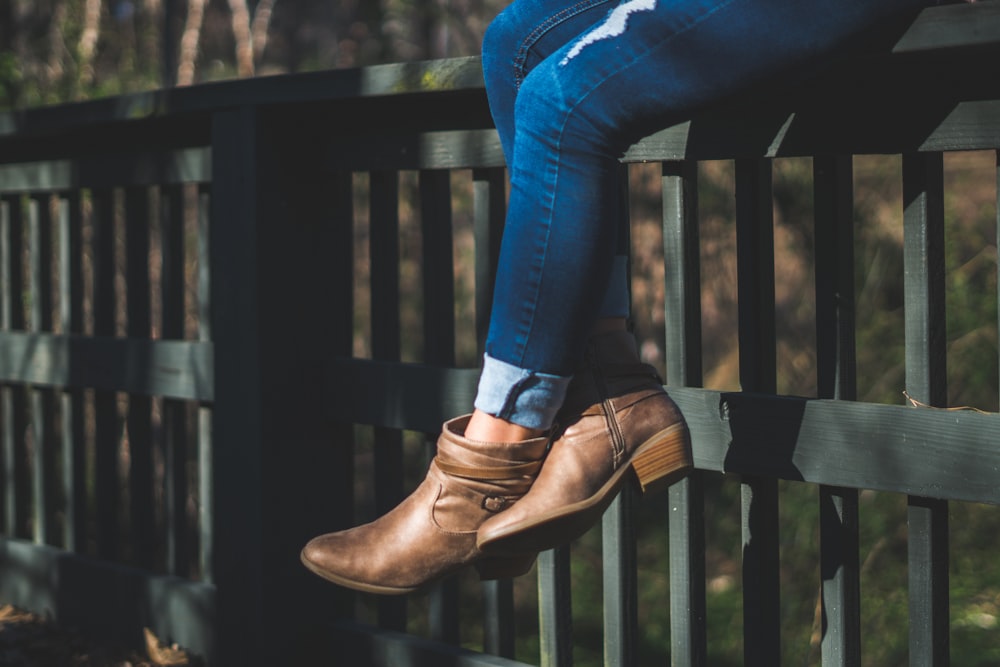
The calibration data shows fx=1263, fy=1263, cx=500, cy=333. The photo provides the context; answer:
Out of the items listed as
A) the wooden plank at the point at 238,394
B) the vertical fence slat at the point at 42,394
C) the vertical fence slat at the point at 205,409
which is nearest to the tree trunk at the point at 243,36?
the vertical fence slat at the point at 42,394

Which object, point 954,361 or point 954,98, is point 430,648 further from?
point 954,361

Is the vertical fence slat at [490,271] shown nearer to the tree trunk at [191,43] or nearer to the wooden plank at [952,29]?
the wooden plank at [952,29]

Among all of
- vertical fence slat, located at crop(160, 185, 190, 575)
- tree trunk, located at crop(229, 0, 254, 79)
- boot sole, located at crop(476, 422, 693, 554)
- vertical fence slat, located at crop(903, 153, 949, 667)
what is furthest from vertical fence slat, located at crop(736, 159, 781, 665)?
tree trunk, located at crop(229, 0, 254, 79)

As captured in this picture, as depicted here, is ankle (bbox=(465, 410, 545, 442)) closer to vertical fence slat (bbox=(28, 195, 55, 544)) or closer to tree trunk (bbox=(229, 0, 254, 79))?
vertical fence slat (bbox=(28, 195, 55, 544))

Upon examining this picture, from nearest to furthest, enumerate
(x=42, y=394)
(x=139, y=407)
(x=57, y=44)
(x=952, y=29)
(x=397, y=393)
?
(x=952, y=29)
(x=397, y=393)
(x=139, y=407)
(x=42, y=394)
(x=57, y=44)

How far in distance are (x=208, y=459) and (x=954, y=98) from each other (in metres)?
1.93

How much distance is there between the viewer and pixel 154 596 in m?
2.94

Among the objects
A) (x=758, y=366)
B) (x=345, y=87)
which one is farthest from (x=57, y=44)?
(x=758, y=366)

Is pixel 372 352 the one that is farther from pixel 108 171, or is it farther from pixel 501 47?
pixel 108 171

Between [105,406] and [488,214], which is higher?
[488,214]

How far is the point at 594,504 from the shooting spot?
160cm

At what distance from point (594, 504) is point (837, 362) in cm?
50

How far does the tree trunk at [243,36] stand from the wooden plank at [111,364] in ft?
10.8

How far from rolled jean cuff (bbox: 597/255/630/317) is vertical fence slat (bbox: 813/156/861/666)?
349mm
